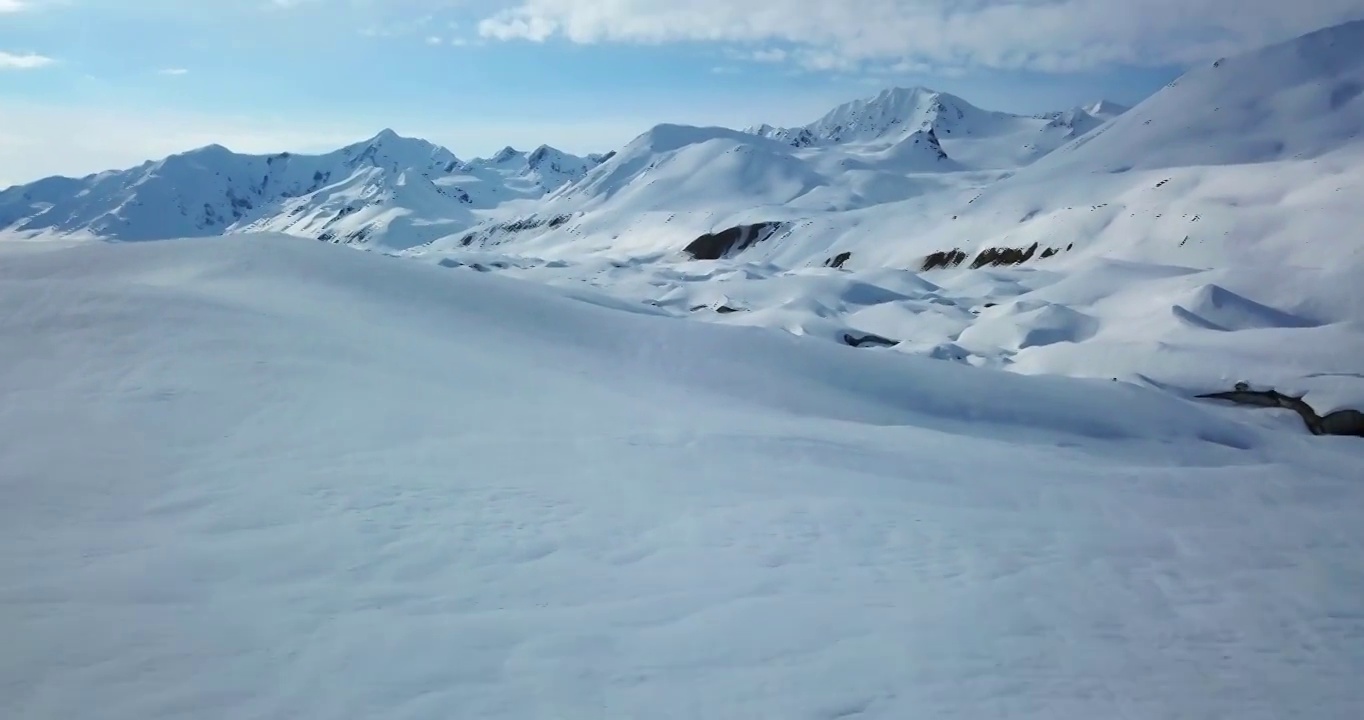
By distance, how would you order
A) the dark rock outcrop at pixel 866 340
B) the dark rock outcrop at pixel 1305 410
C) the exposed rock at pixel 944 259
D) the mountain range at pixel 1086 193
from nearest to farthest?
the dark rock outcrop at pixel 1305 410 → the dark rock outcrop at pixel 866 340 → the mountain range at pixel 1086 193 → the exposed rock at pixel 944 259

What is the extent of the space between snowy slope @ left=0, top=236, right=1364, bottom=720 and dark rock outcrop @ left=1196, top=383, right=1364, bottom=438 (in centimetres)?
584

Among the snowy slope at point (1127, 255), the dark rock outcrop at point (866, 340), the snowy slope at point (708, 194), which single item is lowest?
the dark rock outcrop at point (866, 340)

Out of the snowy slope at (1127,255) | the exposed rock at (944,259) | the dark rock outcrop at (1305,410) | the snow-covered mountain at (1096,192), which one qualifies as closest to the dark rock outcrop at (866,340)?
the snowy slope at (1127,255)

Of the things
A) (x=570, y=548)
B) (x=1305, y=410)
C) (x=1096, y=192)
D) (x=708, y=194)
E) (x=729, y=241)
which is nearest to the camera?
(x=570, y=548)

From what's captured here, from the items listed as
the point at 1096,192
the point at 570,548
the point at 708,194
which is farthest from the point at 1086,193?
the point at 708,194

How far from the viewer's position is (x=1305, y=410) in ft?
81.4

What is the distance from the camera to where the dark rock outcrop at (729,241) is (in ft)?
355

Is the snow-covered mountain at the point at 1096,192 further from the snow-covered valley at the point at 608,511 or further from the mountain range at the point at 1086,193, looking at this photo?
the snow-covered valley at the point at 608,511

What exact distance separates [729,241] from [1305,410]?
88992 millimetres

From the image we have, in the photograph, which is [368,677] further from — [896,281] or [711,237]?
[711,237]

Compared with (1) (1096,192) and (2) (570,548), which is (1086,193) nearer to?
(1) (1096,192)

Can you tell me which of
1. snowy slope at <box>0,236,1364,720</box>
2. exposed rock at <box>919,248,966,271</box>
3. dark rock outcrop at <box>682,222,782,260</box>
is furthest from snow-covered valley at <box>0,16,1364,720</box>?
dark rock outcrop at <box>682,222,782,260</box>

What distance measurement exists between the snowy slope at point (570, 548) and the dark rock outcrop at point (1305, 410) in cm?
584

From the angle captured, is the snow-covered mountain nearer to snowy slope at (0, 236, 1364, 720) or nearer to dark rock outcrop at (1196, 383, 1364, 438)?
dark rock outcrop at (1196, 383, 1364, 438)
